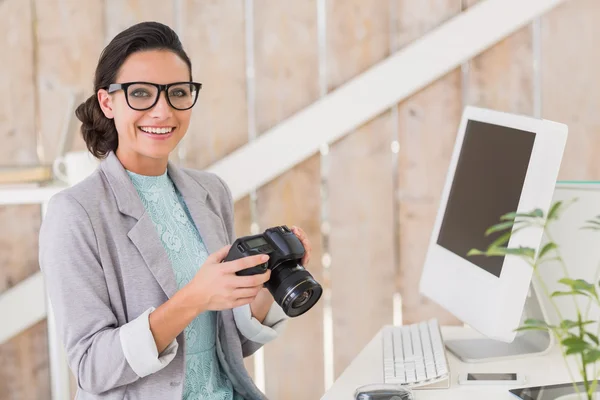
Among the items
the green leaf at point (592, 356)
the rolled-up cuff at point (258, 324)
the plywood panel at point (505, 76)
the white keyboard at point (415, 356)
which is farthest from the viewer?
the plywood panel at point (505, 76)

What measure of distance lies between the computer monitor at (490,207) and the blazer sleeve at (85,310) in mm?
545

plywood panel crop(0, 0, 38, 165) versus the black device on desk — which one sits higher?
plywood panel crop(0, 0, 38, 165)

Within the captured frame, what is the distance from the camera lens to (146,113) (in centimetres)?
140

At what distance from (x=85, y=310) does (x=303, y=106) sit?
40.7 inches

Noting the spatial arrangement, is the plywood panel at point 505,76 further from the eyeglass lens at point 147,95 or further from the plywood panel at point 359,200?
the eyeglass lens at point 147,95

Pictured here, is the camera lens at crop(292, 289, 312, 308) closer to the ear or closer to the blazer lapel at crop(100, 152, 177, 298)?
the blazer lapel at crop(100, 152, 177, 298)

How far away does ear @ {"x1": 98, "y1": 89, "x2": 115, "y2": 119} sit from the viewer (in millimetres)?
1430

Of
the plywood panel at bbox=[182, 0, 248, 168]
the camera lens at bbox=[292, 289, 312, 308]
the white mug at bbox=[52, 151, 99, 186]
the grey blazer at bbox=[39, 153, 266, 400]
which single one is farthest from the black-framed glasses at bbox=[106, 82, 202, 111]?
the plywood panel at bbox=[182, 0, 248, 168]

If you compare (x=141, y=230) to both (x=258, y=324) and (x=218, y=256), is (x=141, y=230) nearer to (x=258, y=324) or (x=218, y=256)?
(x=218, y=256)

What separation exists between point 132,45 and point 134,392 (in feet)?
2.03

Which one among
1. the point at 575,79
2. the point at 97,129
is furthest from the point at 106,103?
the point at 575,79

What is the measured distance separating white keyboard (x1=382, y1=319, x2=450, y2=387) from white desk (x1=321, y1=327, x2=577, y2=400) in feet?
0.07

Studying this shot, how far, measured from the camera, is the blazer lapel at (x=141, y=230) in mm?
1342

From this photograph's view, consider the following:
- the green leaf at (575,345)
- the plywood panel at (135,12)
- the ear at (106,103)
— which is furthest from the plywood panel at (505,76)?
the green leaf at (575,345)
